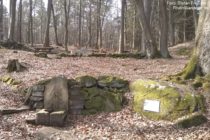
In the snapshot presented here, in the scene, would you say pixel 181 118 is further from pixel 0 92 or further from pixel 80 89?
pixel 0 92

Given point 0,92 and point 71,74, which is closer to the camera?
point 0,92

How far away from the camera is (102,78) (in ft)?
30.8

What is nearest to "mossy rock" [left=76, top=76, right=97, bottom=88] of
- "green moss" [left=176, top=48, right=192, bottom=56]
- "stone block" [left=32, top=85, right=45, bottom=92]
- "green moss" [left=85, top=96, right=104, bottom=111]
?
"green moss" [left=85, top=96, right=104, bottom=111]

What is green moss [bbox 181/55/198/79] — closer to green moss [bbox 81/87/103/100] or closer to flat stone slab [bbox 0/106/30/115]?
green moss [bbox 81/87/103/100]

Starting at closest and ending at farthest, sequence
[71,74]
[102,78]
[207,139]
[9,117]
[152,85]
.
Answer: [207,139] → [9,117] → [152,85] → [102,78] → [71,74]

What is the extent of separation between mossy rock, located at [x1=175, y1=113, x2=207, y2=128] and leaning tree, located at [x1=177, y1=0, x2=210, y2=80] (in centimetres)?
252

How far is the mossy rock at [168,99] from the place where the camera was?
7770 mm

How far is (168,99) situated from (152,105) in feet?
1.32

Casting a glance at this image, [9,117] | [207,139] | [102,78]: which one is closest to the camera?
[207,139]

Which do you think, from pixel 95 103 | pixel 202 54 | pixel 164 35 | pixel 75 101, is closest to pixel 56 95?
pixel 75 101

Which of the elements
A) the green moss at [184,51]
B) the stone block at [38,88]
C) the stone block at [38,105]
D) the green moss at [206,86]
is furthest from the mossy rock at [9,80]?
the green moss at [184,51]

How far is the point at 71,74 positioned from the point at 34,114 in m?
3.87

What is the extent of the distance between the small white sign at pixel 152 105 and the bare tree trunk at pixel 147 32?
10.1 metres

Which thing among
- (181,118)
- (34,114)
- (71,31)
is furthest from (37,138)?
(71,31)
